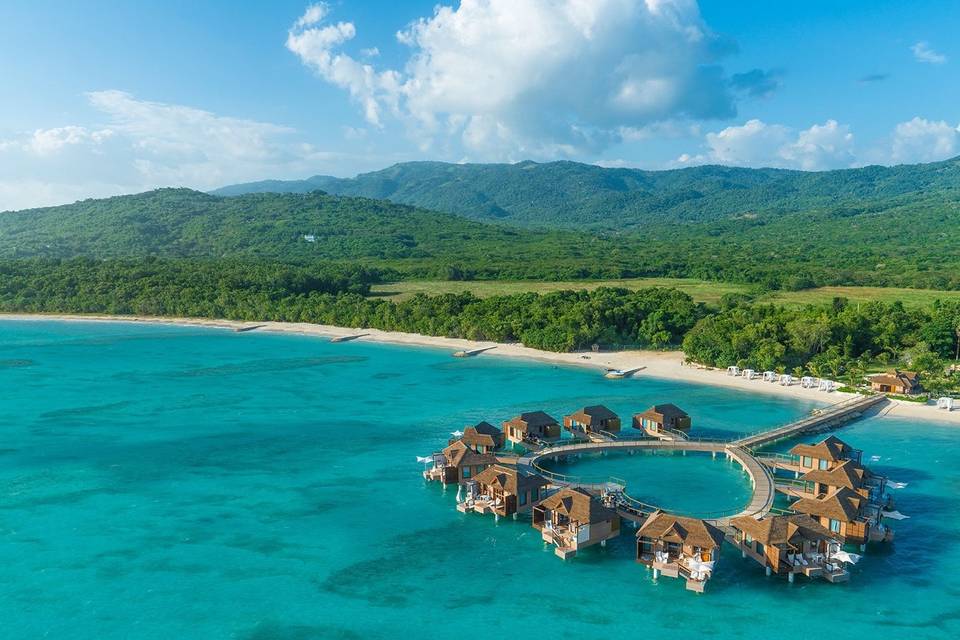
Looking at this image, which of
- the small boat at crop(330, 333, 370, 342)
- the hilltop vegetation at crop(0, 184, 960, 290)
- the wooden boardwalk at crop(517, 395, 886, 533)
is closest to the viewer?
the wooden boardwalk at crop(517, 395, 886, 533)

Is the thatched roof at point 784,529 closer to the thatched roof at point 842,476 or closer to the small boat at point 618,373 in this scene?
the thatched roof at point 842,476

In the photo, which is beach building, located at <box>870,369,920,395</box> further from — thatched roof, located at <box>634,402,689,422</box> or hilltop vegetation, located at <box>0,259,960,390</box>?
thatched roof, located at <box>634,402,689,422</box>

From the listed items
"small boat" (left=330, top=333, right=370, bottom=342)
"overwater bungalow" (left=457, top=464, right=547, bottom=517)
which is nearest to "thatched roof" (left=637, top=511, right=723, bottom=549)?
"overwater bungalow" (left=457, top=464, right=547, bottom=517)

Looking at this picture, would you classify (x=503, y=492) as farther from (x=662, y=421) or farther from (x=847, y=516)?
(x=662, y=421)

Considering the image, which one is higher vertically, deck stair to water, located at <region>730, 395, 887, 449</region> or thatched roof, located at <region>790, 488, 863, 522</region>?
deck stair to water, located at <region>730, 395, 887, 449</region>

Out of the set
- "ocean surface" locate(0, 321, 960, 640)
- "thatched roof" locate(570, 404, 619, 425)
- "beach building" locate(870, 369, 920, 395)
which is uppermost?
"beach building" locate(870, 369, 920, 395)

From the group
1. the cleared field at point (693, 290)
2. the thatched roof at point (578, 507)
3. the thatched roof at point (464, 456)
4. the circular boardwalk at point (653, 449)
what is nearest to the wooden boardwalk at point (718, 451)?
the circular boardwalk at point (653, 449)
